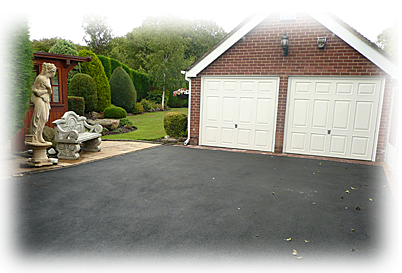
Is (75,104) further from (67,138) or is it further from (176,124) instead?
(67,138)

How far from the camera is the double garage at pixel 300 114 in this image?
7918mm

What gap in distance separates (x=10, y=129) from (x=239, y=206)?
474 cm

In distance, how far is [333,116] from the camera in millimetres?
8172

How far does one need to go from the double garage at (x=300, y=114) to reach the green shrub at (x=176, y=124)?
39.6 inches

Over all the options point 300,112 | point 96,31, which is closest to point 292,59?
point 300,112

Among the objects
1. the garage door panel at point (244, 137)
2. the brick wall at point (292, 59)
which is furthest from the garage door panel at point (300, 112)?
the garage door panel at point (244, 137)

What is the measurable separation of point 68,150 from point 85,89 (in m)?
8.57

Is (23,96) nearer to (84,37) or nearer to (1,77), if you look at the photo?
(1,77)

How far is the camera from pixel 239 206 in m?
4.34

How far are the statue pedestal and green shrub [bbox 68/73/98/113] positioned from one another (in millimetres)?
9125

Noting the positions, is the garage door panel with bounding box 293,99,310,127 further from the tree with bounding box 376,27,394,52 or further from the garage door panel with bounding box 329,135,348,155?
the tree with bounding box 376,27,394,52

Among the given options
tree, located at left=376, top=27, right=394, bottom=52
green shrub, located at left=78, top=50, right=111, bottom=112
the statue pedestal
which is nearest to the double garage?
the statue pedestal
